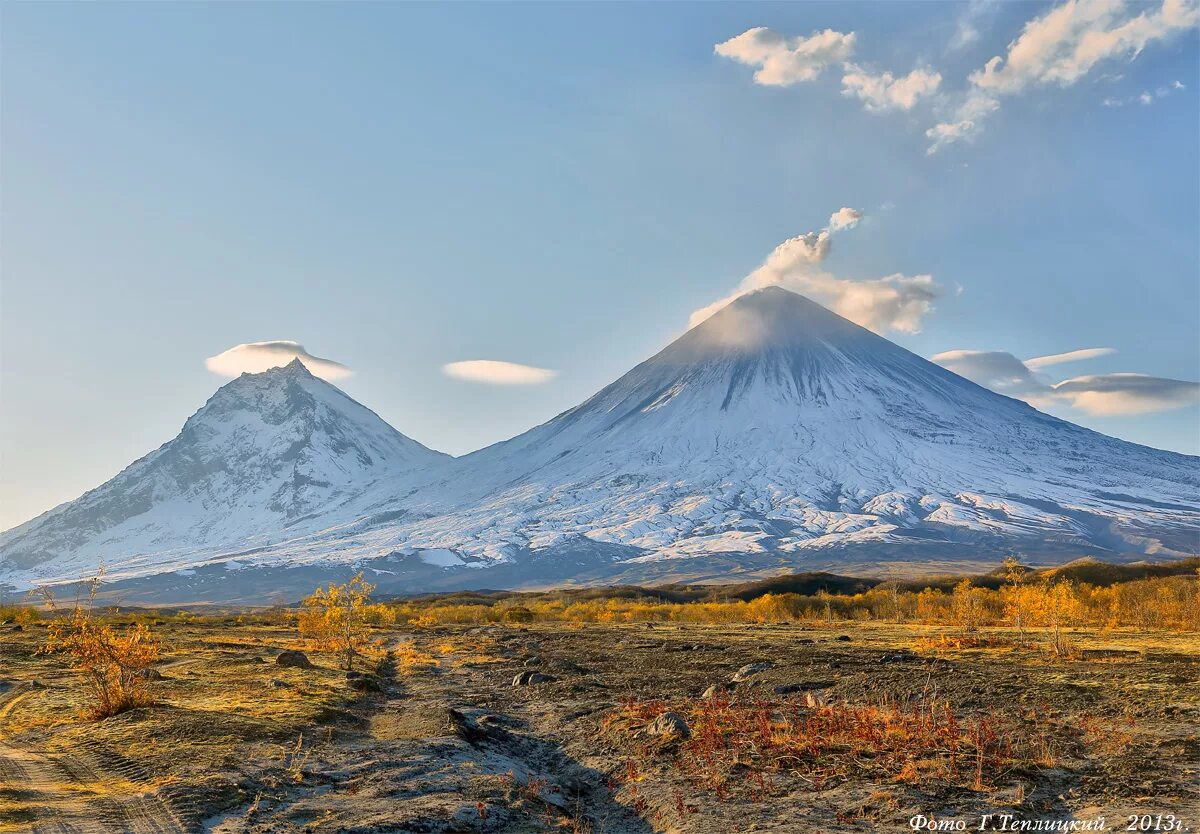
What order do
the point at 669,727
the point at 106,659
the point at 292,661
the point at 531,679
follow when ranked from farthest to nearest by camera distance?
the point at 292,661 < the point at 531,679 < the point at 106,659 < the point at 669,727

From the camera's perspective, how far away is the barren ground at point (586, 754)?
449 inches

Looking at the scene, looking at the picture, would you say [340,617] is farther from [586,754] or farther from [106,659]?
[586,754]

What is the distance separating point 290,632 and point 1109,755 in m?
61.3

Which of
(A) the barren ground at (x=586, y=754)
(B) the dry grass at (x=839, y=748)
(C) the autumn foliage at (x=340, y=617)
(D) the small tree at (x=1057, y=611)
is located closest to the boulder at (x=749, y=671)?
(A) the barren ground at (x=586, y=754)

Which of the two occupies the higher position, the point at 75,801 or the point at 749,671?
the point at 75,801

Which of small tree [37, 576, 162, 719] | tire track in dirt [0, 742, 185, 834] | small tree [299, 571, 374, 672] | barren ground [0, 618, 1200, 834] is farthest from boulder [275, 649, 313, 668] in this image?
tire track in dirt [0, 742, 185, 834]

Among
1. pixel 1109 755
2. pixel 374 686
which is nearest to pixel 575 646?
pixel 374 686

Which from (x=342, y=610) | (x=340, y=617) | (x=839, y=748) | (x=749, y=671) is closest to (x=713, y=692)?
(x=749, y=671)

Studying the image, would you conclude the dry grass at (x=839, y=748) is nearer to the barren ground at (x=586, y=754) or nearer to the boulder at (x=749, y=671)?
the barren ground at (x=586, y=754)

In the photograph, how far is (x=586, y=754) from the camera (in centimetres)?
1647

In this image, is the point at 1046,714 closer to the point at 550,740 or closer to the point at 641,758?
the point at 641,758

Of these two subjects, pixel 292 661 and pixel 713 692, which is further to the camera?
pixel 292 661

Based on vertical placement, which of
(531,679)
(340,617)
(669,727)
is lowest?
(531,679)

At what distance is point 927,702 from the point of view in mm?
20156
